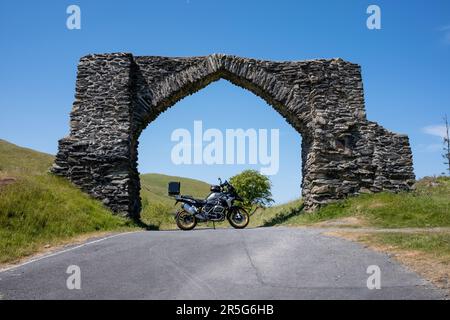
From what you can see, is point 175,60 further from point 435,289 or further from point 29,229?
point 435,289

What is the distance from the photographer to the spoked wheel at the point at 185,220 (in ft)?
47.5

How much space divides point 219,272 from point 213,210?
25.2 feet

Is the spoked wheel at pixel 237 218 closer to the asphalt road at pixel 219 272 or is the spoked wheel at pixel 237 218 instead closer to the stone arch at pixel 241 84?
the stone arch at pixel 241 84

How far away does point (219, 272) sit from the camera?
6.69 m

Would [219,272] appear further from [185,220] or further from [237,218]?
[185,220]

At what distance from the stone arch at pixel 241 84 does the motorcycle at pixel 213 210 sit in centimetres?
292

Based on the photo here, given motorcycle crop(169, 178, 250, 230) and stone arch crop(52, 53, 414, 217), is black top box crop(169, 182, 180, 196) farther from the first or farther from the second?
stone arch crop(52, 53, 414, 217)

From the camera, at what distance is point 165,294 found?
18.1 feet

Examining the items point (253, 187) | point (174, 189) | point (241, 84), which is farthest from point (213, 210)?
point (253, 187)

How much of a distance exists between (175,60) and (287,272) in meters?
13.0

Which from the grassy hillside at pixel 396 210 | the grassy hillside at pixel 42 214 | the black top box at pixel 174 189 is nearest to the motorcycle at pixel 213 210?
the black top box at pixel 174 189

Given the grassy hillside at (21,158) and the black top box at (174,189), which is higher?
the grassy hillside at (21,158)
